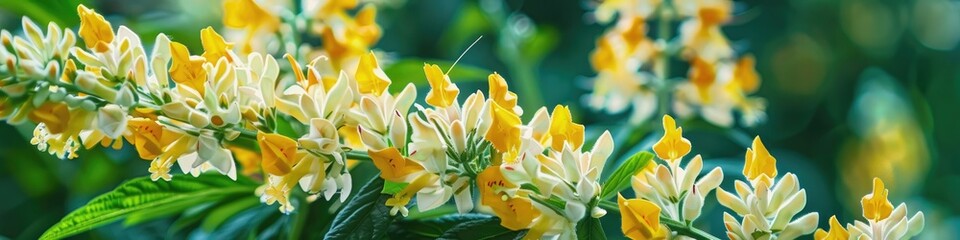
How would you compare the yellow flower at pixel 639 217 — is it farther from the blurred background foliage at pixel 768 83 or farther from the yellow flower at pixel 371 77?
the blurred background foliage at pixel 768 83

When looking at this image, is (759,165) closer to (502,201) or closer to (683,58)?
(502,201)

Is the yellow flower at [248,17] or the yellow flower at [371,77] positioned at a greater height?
the yellow flower at [371,77]

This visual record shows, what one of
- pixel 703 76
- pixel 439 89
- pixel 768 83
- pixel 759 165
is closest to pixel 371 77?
pixel 439 89

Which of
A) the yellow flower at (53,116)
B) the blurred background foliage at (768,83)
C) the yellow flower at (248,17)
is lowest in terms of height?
the blurred background foliage at (768,83)

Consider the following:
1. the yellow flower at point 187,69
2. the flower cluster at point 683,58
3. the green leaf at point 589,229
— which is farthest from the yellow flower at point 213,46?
the flower cluster at point 683,58

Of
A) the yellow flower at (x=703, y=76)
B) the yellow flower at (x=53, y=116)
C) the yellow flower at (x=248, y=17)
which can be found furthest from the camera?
the yellow flower at (x=703, y=76)

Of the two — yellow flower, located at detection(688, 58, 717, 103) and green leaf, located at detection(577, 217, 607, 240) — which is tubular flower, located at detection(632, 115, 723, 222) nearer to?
green leaf, located at detection(577, 217, 607, 240)

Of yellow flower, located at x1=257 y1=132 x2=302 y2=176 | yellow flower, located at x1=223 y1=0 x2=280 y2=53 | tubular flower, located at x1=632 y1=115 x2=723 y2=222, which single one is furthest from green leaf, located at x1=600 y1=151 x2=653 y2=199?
yellow flower, located at x1=223 y1=0 x2=280 y2=53
